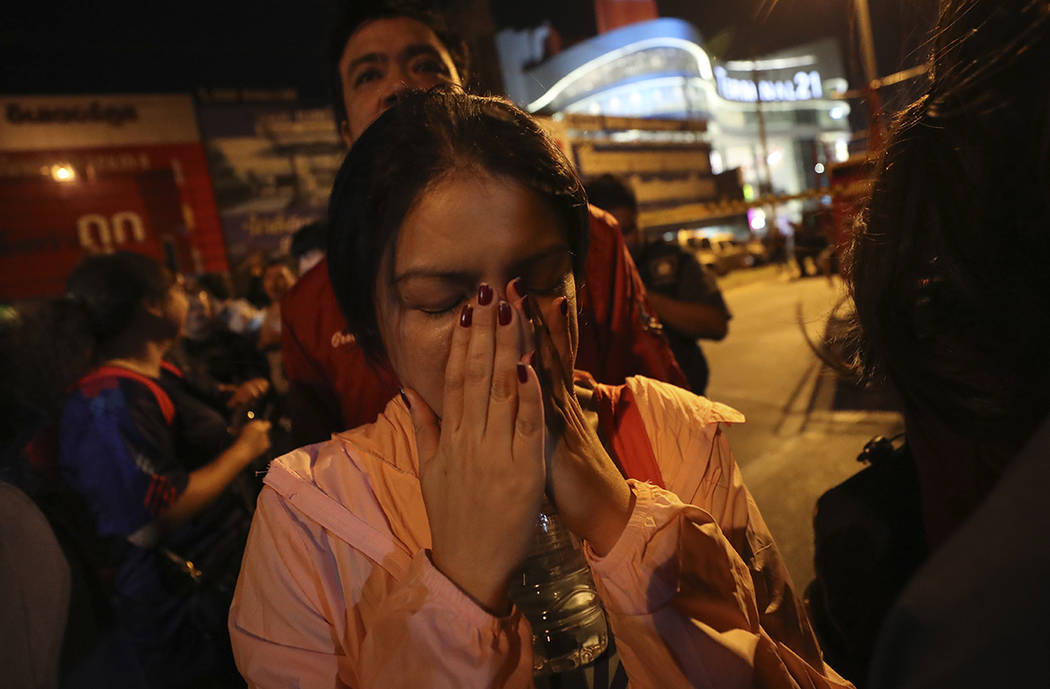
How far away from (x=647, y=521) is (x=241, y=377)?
359 cm

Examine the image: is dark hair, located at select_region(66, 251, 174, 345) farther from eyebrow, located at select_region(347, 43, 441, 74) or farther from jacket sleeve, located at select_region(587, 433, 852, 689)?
jacket sleeve, located at select_region(587, 433, 852, 689)

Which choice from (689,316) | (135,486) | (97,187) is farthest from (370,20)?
(97,187)

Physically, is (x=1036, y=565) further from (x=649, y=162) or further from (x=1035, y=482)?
(x=649, y=162)

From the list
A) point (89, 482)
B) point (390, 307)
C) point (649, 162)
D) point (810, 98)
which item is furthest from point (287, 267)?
point (810, 98)

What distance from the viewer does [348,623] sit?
3.23 ft

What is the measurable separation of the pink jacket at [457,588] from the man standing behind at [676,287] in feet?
6.43

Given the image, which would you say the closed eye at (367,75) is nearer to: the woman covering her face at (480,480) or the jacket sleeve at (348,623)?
the woman covering her face at (480,480)

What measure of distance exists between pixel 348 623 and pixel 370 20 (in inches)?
66.6

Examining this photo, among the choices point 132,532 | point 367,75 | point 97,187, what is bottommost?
point 132,532

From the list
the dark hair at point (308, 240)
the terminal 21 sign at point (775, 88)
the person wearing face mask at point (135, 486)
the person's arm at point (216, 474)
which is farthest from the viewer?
the terminal 21 sign at point (775, 88)

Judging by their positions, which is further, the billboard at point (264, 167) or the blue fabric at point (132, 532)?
the billboard at point (264, 167)

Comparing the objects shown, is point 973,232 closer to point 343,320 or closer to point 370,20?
point 343,320

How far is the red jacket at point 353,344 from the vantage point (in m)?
1.73

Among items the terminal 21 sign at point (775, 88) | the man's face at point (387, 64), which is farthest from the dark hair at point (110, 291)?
the terminal 21 sign at point (775, 88)
